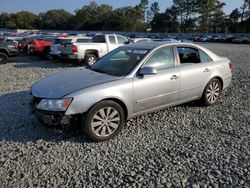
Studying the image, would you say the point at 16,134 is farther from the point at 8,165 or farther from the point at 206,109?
the point at 206,109

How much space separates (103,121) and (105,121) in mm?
37

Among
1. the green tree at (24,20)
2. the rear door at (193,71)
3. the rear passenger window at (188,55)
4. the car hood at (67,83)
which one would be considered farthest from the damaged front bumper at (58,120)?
the green tree at (24,20)

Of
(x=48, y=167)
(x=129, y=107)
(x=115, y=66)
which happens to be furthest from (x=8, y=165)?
(x=115, y=66)

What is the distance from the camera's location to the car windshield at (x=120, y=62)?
469 centimetres

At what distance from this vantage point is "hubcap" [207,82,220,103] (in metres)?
5.85

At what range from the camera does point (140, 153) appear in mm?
Answer: 3865

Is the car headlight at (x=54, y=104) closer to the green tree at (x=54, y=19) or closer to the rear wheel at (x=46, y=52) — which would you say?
the rear wheel at (x=46, y=52)

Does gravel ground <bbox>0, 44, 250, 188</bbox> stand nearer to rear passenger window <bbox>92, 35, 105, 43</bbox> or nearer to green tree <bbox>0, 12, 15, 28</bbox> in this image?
rear passenger window <bbox>92, 35, 105, 43</bbox>

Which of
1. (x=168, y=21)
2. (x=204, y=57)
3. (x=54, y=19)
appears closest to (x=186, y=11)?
(x=168, y=21)

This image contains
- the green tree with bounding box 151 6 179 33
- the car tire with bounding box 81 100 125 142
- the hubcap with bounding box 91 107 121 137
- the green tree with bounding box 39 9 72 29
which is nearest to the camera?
the car tire with bounding box 81 100 125 142

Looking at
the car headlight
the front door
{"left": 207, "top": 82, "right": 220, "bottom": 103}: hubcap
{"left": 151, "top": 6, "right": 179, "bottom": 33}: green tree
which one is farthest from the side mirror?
{"left": 151, "top": 6, "right": 179, "bottom": 33}: green tree

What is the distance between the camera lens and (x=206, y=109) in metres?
5.79

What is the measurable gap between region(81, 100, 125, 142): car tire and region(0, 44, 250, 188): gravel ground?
144 mm

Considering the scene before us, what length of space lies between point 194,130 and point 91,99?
6.56 feet
